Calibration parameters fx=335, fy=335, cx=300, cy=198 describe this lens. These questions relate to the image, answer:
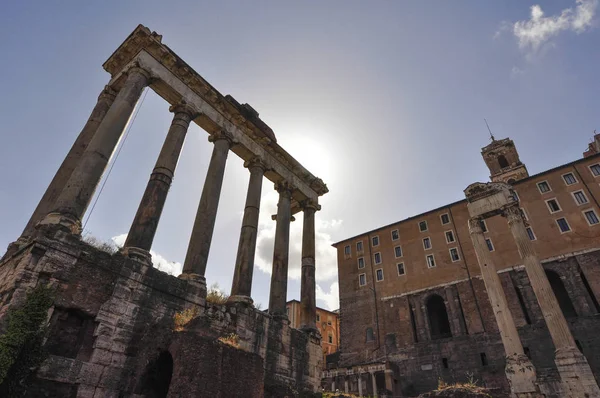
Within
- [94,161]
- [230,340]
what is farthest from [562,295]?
[94,161]

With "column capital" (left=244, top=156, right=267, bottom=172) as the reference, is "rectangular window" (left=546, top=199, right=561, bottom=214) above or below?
above

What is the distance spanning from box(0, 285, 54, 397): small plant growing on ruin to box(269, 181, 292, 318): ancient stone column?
306 inches

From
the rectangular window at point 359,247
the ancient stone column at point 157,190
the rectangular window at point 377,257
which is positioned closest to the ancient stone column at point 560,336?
the ancient stone column at point 157,190

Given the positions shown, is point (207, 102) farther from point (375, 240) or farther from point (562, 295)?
point (562, 295)

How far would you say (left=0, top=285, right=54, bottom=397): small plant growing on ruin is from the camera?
6277mm

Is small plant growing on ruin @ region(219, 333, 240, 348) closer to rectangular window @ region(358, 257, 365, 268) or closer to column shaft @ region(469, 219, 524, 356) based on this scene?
column shaft @ region(469, 219, 524, 356)

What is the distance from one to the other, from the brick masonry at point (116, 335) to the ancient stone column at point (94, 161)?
0.81 m

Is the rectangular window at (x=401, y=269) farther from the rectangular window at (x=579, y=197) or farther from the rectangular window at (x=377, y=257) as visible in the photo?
the rectangular window at (x=579, y=197)

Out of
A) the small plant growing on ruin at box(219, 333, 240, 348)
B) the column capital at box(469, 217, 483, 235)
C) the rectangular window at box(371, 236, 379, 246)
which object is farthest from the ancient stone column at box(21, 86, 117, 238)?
the rectangular window at box(371, 236, 379, 246)

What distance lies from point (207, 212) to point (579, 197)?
36286 mm

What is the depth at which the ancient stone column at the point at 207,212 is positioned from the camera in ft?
36.1

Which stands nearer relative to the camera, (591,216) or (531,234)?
(591,216)

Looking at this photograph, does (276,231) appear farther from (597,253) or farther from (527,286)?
(597,253)

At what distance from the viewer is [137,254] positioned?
30.9 feet
